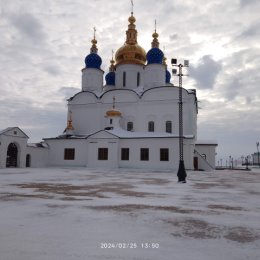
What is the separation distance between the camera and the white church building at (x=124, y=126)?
29.7 m

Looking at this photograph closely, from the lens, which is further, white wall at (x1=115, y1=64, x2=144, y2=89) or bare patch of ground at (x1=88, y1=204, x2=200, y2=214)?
white wall at (x1=115, y1=64, x2=144, y2=89)

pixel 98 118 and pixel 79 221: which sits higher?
pixel 98 118

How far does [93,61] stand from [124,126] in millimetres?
11547

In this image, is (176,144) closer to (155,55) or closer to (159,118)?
(159,118)

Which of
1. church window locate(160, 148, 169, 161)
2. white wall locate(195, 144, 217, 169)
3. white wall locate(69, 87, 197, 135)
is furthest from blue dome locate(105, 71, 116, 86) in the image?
church window locate(160, 148, 169, 161)

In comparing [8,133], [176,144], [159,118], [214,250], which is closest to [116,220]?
[214,250]

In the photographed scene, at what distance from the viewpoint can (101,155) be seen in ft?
102

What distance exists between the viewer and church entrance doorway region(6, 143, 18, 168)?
30953 millimetres

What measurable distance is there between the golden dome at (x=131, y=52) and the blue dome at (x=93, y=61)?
3017 mm

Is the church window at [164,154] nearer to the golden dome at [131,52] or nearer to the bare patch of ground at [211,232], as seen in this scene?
the golden dome at [131,52]

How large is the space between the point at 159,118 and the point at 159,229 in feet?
96.7

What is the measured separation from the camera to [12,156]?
31156 millimetres

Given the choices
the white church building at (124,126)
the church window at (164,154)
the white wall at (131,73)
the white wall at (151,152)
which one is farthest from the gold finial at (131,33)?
the church window at (164,154)

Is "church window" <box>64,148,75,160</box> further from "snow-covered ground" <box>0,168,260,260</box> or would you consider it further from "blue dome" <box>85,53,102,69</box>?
"snow-covered ground" <box>0,168,260,260</box>
